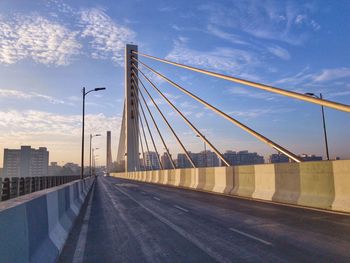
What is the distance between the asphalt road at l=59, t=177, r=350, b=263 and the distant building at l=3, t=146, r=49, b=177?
5852 inches

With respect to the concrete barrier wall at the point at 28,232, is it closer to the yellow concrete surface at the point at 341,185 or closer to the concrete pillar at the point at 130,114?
the yellow concrete surface at the point at 341,185

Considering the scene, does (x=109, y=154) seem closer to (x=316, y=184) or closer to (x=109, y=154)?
(x=109, y=154)

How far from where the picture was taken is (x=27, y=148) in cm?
15762

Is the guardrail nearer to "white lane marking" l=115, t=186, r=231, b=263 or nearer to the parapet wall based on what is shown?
"white lane marking" l=115, t=186, r=231, b=263

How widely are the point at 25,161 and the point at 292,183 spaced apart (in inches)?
6232

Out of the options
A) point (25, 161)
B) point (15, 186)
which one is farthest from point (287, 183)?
point (25, 161)

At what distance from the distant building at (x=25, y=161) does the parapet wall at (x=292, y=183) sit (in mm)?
140843

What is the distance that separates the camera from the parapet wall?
1206cm

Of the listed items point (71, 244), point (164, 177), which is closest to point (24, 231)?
point (71, 244)

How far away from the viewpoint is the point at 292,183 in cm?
1477

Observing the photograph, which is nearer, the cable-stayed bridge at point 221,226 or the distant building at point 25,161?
the cable-stayed bridge at point 221,226

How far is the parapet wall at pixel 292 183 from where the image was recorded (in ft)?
39.6

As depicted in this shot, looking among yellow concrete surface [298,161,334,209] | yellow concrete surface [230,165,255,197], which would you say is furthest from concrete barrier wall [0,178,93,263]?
yellow concrete surface [230,165,255,197]

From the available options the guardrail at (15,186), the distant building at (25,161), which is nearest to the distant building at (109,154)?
the distant building at (25,161)
